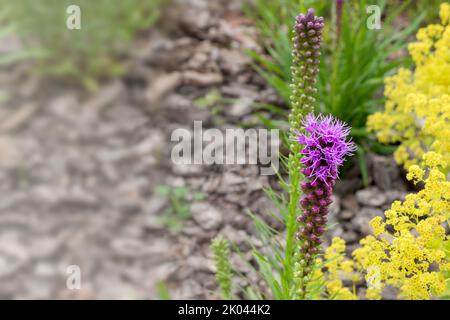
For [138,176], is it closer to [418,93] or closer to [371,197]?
[371,197]

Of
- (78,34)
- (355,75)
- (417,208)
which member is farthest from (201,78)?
(417,208)

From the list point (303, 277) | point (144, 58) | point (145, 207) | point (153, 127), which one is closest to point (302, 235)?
point (303, 277)

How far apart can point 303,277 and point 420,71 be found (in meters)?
1.40

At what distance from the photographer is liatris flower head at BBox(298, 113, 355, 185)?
1.74m

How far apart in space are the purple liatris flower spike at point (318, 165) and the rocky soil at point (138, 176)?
1.15m

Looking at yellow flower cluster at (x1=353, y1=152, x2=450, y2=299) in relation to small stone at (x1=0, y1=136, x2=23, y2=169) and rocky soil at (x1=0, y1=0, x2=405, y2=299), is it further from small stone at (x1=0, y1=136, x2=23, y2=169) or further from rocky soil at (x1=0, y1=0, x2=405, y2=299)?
A: small stone at (x1=0, y1=136, x2=23, y2=169)

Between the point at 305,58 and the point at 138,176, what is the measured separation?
2199 millimetres

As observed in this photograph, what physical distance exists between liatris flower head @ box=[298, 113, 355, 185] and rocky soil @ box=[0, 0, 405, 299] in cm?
135

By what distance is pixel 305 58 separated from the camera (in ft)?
6.31

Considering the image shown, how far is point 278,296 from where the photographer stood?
231 cm

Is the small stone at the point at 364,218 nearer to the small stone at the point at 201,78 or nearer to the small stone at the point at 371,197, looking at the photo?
the small stone at the point at 371,197

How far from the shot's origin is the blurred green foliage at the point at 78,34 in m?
4.27

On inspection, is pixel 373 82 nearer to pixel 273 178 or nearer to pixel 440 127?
pixel 273 178

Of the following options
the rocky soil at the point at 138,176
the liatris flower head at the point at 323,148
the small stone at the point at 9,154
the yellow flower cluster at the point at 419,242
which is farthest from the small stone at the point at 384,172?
the small stone at the point at 9,154
